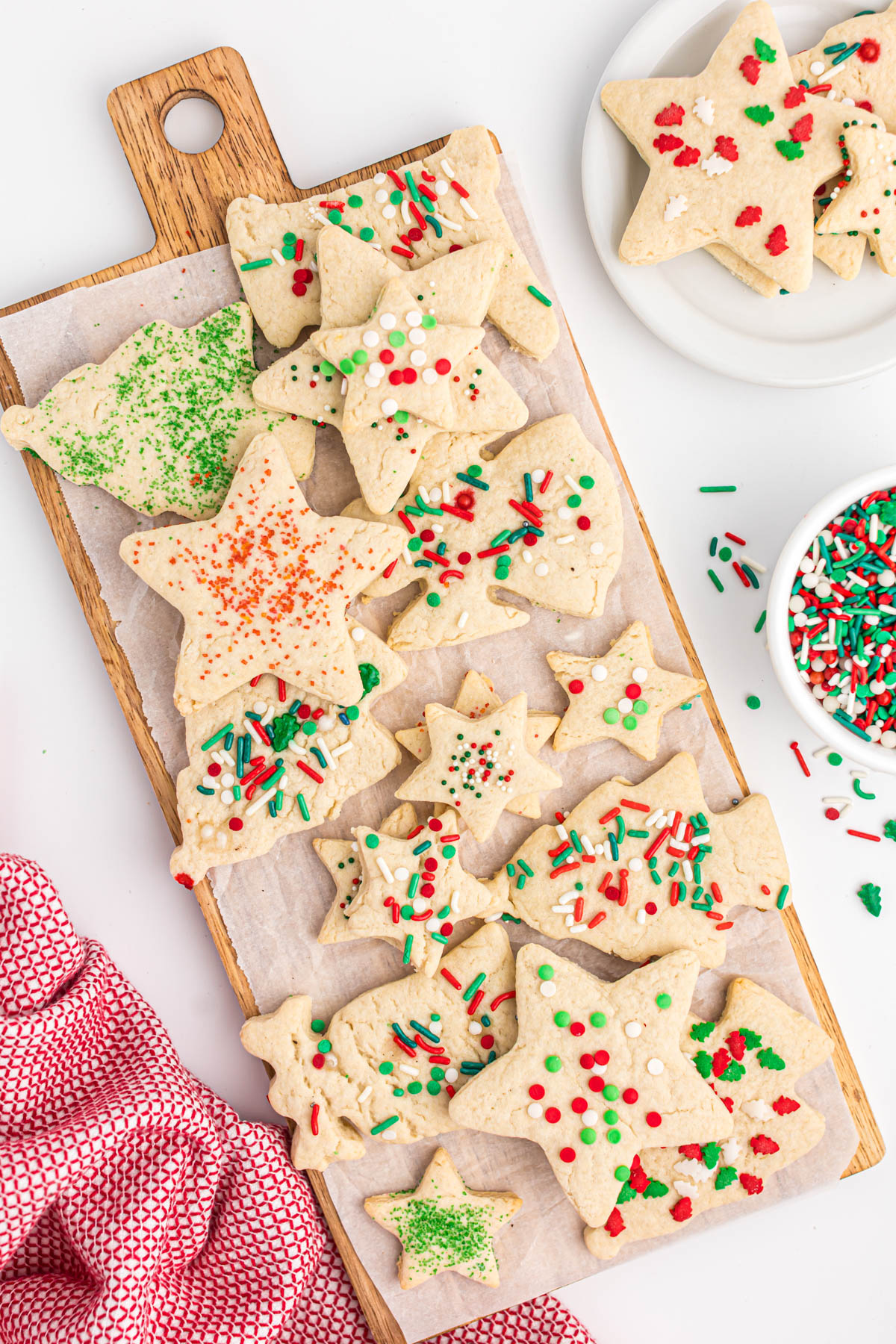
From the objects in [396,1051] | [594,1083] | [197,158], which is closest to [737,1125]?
[594,1083]

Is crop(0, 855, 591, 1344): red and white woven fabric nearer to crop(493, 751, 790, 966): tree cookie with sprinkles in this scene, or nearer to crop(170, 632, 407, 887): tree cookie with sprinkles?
crop(170, 632, 407, 887): tree cookie with sprinkles

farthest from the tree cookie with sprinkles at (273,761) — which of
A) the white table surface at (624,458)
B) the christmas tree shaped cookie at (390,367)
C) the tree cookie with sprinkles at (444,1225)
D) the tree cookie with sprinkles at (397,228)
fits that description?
the tree cookie with sprinkles at (444,1225)

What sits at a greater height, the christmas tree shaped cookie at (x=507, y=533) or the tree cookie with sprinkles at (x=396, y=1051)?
the christmas tree shaped cookie at (x=507, y=533)

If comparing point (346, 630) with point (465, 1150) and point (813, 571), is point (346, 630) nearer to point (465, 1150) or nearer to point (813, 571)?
point (813, 571)

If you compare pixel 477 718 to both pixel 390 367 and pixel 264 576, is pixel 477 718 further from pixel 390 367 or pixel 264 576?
pixel 390 367

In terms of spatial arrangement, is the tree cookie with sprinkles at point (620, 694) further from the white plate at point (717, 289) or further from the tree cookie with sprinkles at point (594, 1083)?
the white plate at point (717, 289)

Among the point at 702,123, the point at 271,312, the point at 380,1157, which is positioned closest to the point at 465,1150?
the point at 380,1157
